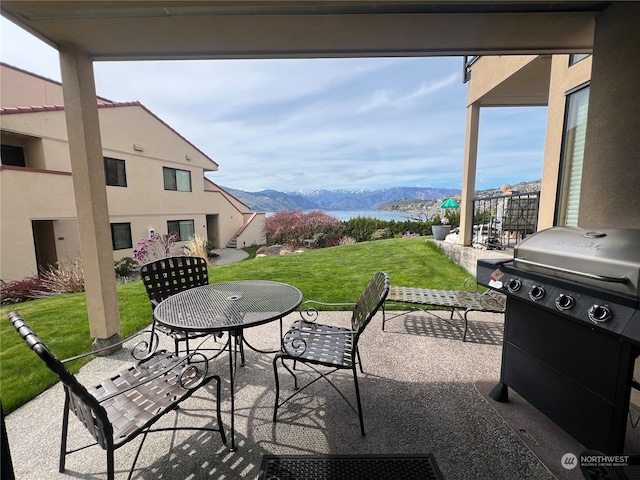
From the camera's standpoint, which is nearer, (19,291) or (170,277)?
(170,277)

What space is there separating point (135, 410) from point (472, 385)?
2440 mm

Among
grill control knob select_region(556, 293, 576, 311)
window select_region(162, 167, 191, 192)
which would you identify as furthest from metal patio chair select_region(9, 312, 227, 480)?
window select_region(162, 167, 191, 192)

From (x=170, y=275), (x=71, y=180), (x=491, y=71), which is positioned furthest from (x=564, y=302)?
(x=71, y=180)

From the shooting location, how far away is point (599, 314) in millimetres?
1300

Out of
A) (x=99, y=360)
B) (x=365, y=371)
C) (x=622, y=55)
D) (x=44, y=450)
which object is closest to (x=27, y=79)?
(x=99, y=360)

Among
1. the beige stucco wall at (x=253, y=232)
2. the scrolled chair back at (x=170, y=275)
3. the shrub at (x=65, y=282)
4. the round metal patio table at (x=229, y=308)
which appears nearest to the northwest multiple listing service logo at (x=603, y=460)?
the round metal patio table at (x=229, y=308)

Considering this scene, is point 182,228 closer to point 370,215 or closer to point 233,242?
point 233,242

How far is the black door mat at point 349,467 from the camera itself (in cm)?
151

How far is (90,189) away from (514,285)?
11.8 ft

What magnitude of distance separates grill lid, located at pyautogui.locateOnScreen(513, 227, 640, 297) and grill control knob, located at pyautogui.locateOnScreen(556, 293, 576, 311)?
0.36ft

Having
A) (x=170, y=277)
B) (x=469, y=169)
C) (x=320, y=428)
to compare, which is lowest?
(x=320, y=428)

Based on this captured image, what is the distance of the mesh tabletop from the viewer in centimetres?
182

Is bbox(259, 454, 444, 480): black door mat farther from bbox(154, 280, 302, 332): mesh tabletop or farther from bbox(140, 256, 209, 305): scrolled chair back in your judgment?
bbox(140, 256, 209, 305): scrolled chair back

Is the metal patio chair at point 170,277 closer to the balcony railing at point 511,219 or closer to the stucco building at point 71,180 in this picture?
the balcony railing at point 511,219
